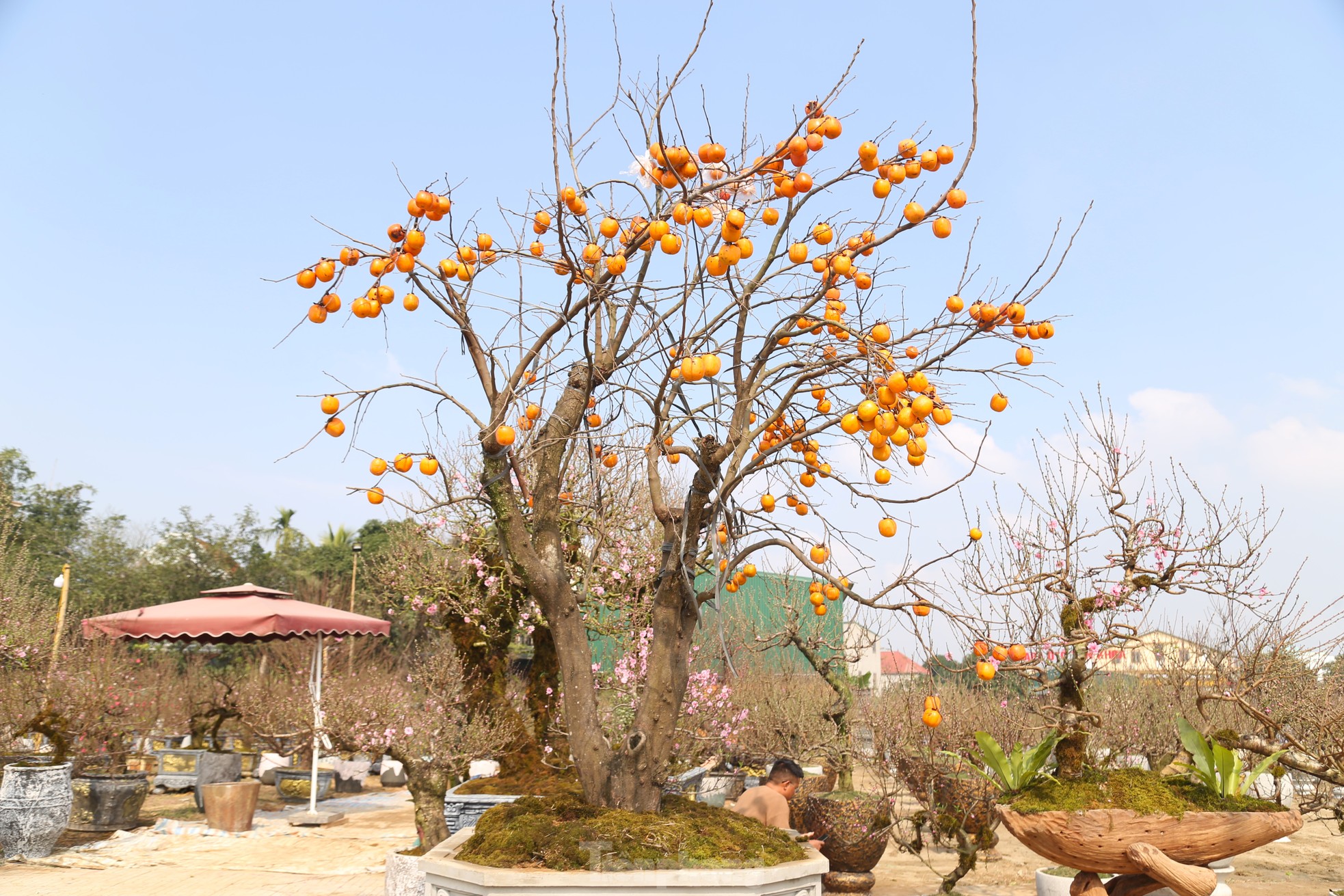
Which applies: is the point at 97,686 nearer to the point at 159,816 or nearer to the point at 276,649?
the point at 159,816

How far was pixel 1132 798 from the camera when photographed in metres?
3.41

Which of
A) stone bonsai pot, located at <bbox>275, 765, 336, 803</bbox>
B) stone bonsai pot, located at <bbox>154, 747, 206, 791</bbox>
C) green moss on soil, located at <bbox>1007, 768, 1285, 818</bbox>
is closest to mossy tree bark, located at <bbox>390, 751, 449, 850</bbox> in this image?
green moss on soil, located at <bbox>1007, 768, 1285, 818</bbox>

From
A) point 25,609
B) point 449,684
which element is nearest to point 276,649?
point 25,609

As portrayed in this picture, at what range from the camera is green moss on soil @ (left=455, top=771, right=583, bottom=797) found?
19.1 ft

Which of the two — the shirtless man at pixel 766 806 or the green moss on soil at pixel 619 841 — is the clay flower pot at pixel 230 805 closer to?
the shirtless man at pixel 766 806

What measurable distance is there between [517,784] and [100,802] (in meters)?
4.36

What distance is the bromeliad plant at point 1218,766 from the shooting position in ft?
11.4

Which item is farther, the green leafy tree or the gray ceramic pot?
the green leafy tree

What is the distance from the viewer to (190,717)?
35.2 ft

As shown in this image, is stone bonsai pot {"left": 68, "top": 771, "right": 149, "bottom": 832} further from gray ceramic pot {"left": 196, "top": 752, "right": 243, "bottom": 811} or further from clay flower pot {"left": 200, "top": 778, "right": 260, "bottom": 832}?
gray ceramic pot {"left": 196, "top": 752, "right": 243, "bottom": 811}

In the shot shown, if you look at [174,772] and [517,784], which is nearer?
[517,784]

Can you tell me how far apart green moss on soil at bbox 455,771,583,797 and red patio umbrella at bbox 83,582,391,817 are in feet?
7.77

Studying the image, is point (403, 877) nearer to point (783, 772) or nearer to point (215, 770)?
point (783, 772)

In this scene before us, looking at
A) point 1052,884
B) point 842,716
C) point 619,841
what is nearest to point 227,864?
point 842,716
